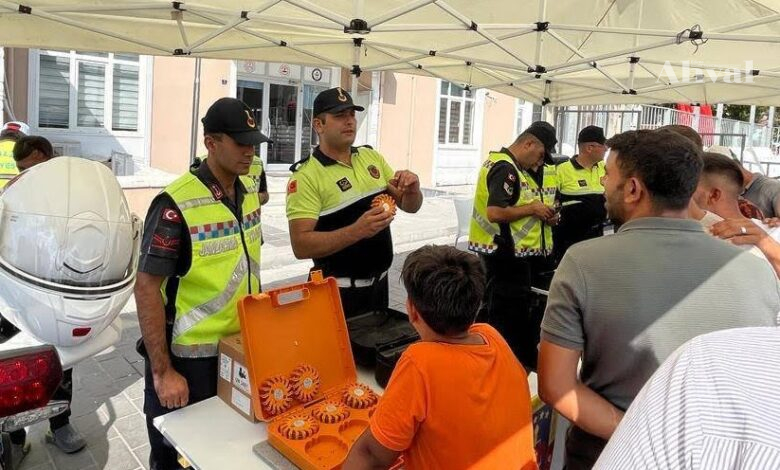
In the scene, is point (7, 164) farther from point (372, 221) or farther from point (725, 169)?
point (725, 169)

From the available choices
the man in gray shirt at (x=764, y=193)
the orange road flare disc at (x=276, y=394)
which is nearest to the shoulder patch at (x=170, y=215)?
the orange road flare disc at (x=276, y=394)

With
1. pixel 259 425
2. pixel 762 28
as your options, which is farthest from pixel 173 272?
pixel 762 28

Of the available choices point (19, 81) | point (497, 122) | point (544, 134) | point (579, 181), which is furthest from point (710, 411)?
point (497, 122)

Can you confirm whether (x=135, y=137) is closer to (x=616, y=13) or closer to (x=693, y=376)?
(x=616, y=13)

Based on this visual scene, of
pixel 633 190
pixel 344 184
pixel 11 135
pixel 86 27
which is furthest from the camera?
pixel 11 135

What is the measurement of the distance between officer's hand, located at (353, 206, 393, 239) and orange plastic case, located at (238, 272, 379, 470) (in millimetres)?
535

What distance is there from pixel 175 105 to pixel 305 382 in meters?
10.5

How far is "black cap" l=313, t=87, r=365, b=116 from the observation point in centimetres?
285

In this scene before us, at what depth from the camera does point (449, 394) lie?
1294 mm

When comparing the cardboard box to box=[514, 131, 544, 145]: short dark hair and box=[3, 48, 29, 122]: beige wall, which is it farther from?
box=[3, 48, 29, 122]: beige wall

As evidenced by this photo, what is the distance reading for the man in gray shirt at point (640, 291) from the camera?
1437mm

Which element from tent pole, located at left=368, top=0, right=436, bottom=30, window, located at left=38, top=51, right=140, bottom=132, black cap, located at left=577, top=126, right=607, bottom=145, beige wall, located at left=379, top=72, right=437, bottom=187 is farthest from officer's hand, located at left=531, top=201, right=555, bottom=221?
beige wall, located at left=379, top=72, right=437, bottom=187

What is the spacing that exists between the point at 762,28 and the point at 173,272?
4.37 m

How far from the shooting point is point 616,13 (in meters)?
4.18
